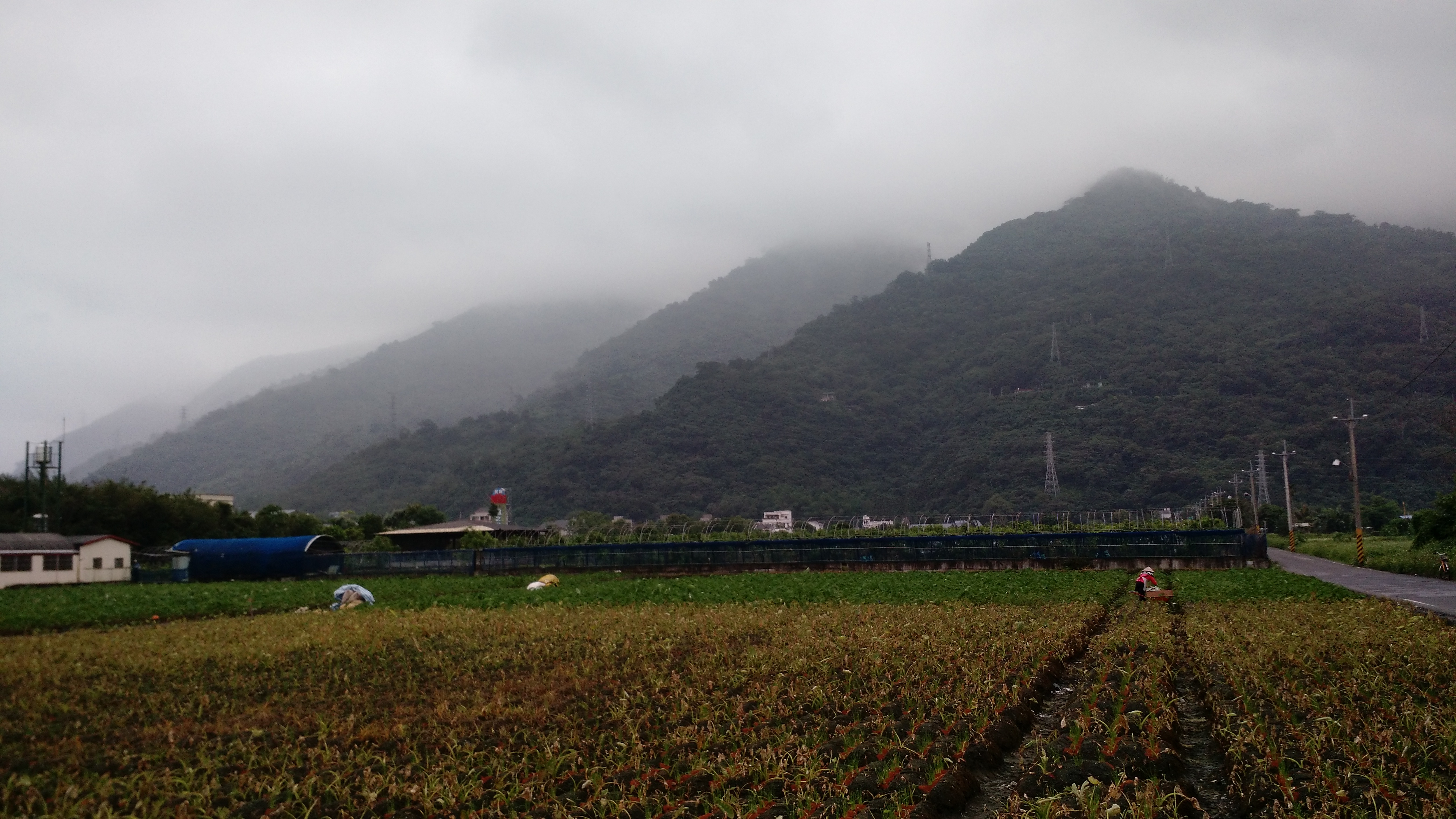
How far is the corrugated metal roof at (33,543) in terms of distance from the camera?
109ft

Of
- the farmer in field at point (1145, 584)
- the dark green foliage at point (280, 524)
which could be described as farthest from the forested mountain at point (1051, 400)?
the farmer in field at point (1145, 584)

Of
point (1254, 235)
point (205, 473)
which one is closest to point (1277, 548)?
point (1254, 235)

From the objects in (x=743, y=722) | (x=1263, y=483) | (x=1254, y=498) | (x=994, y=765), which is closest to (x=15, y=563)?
(x=743, y=722)

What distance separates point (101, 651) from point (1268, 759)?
49.1ft

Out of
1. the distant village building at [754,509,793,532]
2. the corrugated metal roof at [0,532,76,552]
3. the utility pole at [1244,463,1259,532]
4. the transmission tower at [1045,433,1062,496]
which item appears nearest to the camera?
the corrugated metal roof at [0,532,76,552]

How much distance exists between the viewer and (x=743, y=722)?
9422 millimetres

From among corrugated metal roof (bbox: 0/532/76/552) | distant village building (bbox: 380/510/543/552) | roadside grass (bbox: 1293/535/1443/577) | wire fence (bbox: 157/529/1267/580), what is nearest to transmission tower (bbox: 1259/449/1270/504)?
roadside grass (bbox: 1293/535/1443/577)

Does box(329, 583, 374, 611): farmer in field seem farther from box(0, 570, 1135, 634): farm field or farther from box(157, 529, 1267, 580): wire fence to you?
box(157, 529, 1267, 580): wire fence

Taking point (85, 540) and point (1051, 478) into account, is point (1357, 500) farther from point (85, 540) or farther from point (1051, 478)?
point (85, 540)

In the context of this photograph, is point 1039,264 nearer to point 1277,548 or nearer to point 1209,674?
point 1277,548

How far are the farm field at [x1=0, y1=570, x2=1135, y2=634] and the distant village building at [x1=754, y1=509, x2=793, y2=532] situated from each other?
1606 inches

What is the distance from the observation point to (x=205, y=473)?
18475 centimetres

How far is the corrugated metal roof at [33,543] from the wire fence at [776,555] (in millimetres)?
4417

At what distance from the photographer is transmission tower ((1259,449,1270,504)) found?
3022 inches
